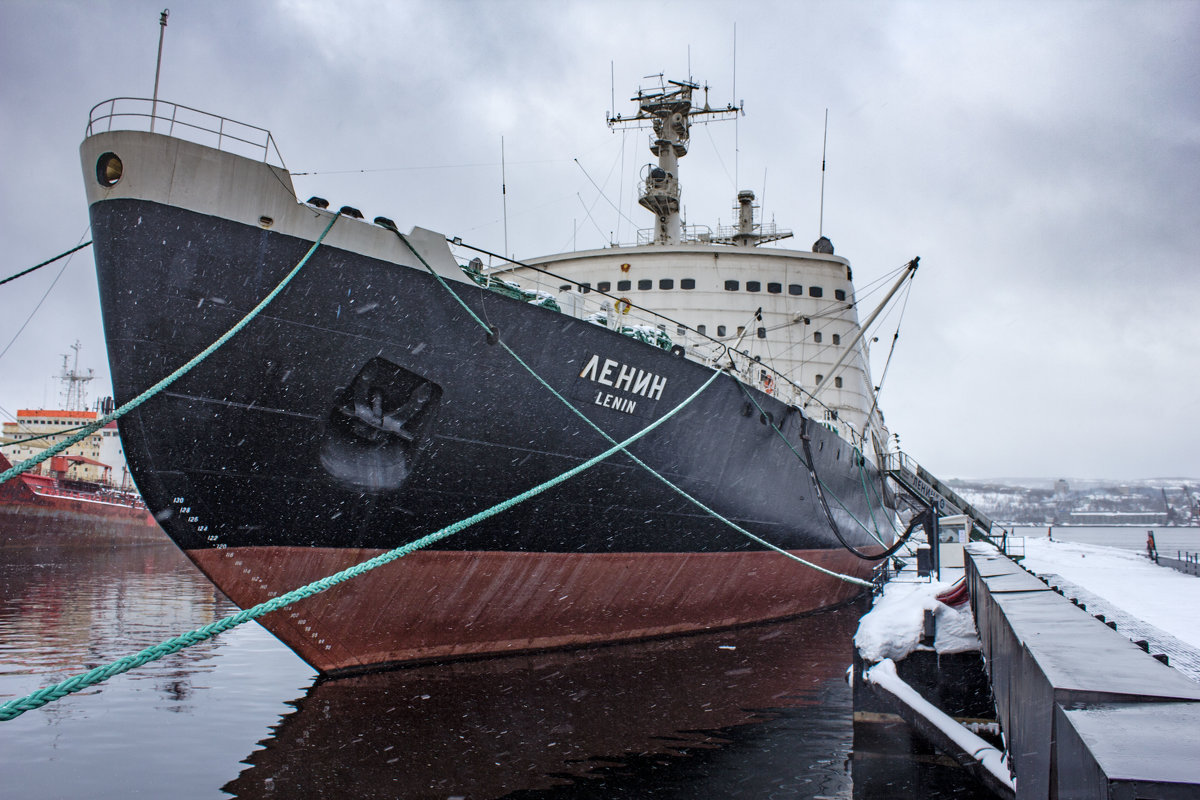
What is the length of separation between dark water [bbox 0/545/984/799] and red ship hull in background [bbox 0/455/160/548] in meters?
16.7

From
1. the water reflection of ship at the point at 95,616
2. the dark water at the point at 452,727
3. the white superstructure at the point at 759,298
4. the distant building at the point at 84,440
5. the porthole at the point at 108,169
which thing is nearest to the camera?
the dark water at the point at 452,727

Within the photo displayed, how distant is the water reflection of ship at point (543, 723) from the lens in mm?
4812

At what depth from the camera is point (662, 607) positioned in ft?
29.6

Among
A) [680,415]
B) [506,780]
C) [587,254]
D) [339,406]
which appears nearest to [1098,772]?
[506,780]

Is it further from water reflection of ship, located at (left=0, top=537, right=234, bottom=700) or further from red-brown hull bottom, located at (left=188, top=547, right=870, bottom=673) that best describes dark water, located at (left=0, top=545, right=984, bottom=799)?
red-brown hull bottom, located at (left=188, top=547, right=870, bottom=673)

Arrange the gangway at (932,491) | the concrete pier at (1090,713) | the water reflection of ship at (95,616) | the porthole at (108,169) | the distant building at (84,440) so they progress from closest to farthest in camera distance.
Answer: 1. the concrete pier at (1090,713)
2. the porthole at (108,169)
3. the water reflection of ship at (95,616)
4. the gangway at (932,491)
5. the distant building at (84,440)

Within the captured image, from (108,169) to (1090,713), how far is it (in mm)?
6886

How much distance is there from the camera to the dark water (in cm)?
470

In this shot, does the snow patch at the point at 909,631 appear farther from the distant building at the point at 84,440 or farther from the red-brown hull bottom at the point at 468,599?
the distant building at the point at 84,440

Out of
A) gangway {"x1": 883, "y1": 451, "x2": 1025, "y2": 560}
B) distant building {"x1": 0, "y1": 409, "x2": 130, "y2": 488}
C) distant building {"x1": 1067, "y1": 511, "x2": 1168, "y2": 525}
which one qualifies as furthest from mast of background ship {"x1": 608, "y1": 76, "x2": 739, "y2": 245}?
distant building {"x1": 1067, "y1": 511, "x2": 1168, "y2": 525}

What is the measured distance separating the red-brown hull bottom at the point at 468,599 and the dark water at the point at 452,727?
0.25 m

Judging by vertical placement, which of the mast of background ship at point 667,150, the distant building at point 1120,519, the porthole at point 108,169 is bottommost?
Answer: the distant building at point 1120,519

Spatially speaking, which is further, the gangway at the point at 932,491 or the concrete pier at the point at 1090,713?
the gangway at the point at 932,491

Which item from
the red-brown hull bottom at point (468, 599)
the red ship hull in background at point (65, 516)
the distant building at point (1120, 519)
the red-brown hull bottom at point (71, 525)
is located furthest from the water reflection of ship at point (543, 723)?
the distant building at point (1120, 519)
